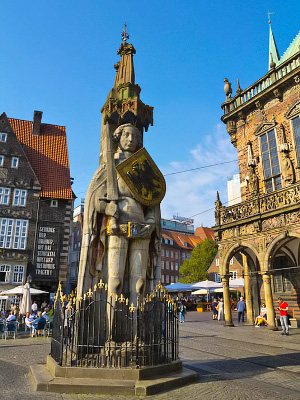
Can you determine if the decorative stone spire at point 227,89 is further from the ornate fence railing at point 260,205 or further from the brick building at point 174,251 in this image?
the brick building at point 174,251

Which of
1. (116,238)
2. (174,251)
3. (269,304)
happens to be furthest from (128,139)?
(174,251)

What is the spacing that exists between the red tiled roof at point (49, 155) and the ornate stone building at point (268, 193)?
15599mm

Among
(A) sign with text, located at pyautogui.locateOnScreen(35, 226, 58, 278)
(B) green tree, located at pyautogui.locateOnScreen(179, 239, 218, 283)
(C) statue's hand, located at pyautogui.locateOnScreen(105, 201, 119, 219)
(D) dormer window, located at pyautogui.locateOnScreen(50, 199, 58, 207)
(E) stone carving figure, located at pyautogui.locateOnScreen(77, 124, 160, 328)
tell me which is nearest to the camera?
(E) stone carving figure, located at pyautogui.locateOnScreen(77, 124, 160, 328)

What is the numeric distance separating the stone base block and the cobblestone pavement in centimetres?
13

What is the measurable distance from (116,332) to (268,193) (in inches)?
474

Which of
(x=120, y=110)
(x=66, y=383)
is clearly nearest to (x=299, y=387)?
(x=66, y=383)

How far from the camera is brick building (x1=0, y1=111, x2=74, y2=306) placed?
26720 millimetres

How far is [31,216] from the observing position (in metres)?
28.1

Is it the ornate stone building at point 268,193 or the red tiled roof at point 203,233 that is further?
the red tiled roof at point 203,233

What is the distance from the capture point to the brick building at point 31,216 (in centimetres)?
2672

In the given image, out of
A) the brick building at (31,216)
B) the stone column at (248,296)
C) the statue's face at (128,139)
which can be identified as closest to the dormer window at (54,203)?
the brick building at (31,216)

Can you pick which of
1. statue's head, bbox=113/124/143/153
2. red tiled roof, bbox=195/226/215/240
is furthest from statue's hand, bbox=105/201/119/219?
red tiled roof, bbox=195/226/215/240

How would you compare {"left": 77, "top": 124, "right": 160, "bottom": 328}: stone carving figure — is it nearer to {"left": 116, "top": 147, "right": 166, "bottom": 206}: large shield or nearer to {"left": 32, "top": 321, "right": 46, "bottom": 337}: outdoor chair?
{"left": 116, "top": 147, "right": 166, "bottom": 206}: large shield

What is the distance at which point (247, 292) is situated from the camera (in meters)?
19.4
